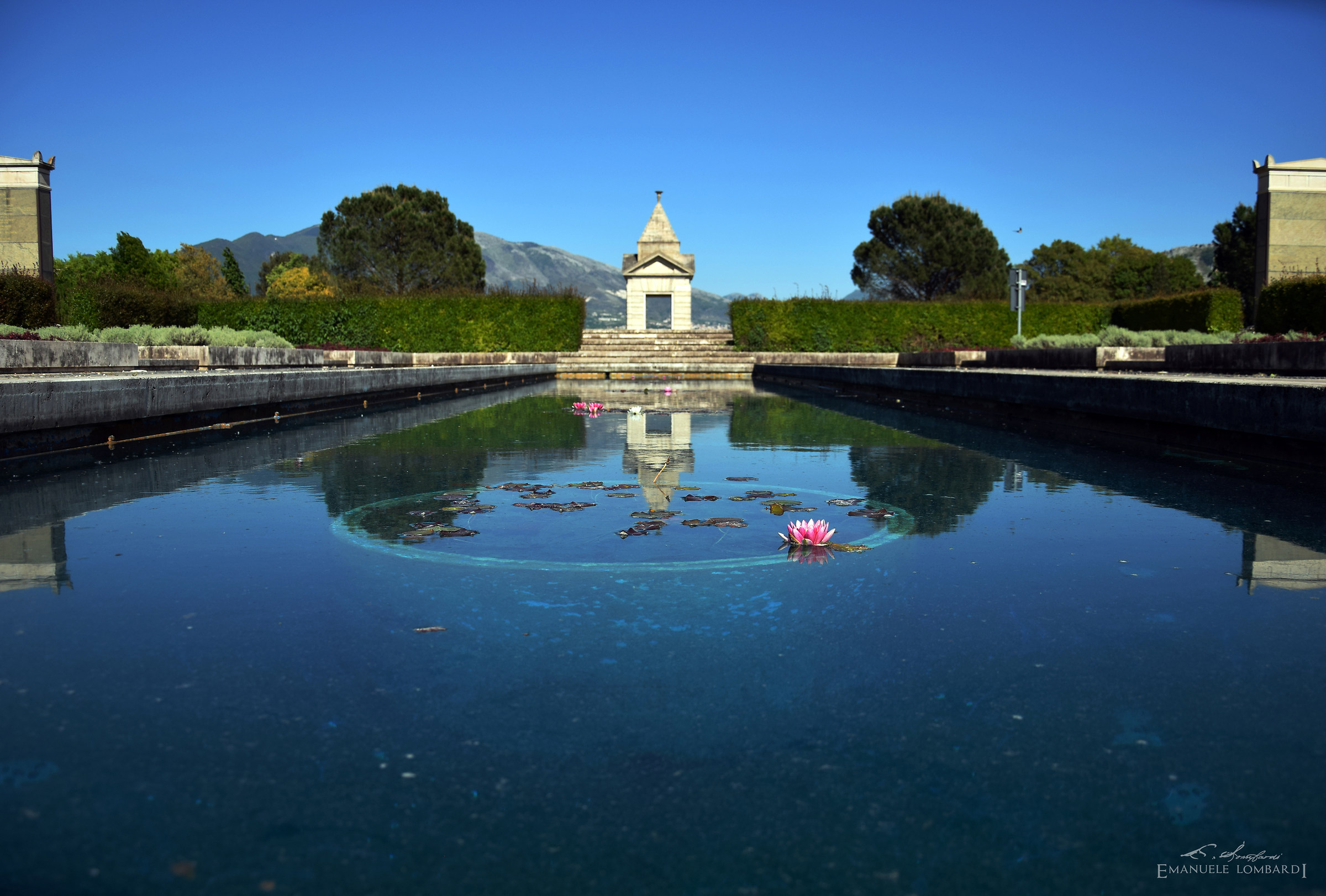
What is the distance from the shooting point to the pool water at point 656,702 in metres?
1.40

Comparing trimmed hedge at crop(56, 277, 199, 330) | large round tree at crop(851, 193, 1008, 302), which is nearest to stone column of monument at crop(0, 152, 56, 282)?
trimmed hedge at crop(56, 277, 199, 330)

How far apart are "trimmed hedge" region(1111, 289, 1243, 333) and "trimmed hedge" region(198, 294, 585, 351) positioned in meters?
22.5

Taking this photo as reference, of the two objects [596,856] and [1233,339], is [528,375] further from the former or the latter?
[596,856]

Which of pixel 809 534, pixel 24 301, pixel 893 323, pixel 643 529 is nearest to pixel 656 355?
pixel 893 323

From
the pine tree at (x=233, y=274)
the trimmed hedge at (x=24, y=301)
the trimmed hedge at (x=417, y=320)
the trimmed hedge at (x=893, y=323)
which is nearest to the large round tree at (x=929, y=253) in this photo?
the trimmed hedge at (x=893, y=323)

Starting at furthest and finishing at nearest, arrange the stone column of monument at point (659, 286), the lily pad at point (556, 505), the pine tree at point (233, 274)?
the pine tree at point (233, 274) → the stone column of monument at point (659, 286) → the lily pad at point (556, 505)

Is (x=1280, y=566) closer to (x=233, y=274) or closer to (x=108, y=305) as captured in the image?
(x=108, y=305)

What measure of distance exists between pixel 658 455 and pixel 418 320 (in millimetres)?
33261

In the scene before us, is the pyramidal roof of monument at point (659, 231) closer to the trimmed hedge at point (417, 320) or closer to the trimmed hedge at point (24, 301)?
the trimmed hedge at point (417, 320)

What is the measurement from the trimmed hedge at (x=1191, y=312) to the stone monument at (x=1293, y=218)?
4.30 metres

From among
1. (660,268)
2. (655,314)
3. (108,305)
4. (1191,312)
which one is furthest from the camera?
(655,314)

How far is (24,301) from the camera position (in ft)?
60.4

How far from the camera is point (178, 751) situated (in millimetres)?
1733

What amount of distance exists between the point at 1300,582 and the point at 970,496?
2097 mm
